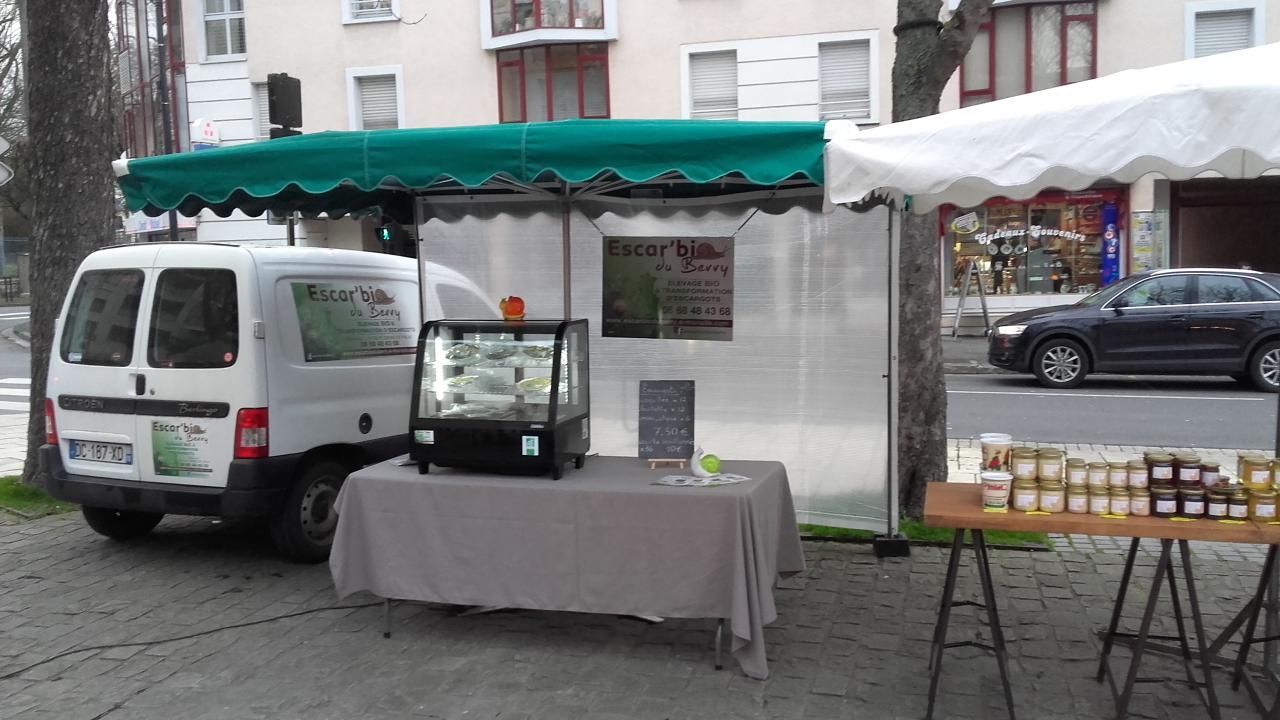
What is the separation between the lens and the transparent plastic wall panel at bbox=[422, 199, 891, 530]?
5879 millimetres

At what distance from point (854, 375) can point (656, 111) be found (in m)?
15.6

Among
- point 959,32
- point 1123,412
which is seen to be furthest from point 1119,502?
point 1123,412

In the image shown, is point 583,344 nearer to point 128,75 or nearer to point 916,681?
point 916,681

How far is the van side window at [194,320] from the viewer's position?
222 inches

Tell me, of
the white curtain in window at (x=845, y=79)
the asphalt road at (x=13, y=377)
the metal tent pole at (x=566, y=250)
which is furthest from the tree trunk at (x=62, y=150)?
→ the white curtain in window at (x=845, y=79)

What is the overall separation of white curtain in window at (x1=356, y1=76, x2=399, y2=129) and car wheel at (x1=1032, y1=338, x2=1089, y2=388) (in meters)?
14.7

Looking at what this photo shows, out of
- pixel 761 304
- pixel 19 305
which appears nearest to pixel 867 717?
pixel 761 304

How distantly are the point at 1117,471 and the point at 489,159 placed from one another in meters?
3.07

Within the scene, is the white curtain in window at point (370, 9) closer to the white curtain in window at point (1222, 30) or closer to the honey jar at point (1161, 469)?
the white curtain in window at point (1222, 30)

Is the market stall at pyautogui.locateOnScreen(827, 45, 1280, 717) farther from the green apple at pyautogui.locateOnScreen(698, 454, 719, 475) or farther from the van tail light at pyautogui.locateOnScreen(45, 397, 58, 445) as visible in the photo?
the van tail light at pyautogui.locateOnScreen(45, 397, 58, 445)

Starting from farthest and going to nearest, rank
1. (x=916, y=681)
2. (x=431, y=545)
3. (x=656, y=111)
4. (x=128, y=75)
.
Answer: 1. (x=128, y=75)
2. (x=656, y=111)
3. (x=431, y=545)
4. (x=916, y=681)

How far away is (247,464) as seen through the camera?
5520mm

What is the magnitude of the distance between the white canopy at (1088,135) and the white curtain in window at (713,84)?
54.9 ft

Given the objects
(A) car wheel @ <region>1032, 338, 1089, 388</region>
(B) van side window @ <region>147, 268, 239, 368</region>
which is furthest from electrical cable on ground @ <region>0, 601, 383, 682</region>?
(A) car wheel @ <region>1032, 338, 1089, 388</region>
